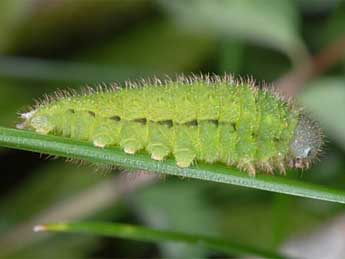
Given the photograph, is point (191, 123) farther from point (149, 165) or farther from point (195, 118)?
point (149, 165)

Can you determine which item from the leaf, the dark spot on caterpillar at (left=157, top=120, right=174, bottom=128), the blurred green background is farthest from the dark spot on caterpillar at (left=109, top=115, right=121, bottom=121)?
the blurred green background

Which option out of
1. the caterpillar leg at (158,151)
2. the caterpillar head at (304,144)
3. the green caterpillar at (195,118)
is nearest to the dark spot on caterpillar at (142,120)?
the green caterpillar at (195,118)

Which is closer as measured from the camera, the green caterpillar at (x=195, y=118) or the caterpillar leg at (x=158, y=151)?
the caterpillar leg at (x=158, y=151)

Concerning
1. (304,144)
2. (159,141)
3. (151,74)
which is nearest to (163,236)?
(159,141)

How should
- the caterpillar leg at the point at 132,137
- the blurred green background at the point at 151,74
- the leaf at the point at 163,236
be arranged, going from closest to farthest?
the caterpillar leg at the point at 132,137
the leaf at the point at 163,236
the blurred green background at the point at 151,74

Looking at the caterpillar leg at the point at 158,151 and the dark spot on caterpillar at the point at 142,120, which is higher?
the dark spot on caterpillar at the point at 142,120

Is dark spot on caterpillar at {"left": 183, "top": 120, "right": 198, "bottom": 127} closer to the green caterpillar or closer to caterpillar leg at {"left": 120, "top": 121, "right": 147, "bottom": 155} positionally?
the green caterpillar

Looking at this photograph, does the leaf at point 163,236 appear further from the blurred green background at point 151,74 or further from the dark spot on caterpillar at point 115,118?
the blurred green background at point 151,74

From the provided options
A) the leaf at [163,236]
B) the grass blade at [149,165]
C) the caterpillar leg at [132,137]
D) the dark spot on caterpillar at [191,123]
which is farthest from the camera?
the leaf at [163,236]
